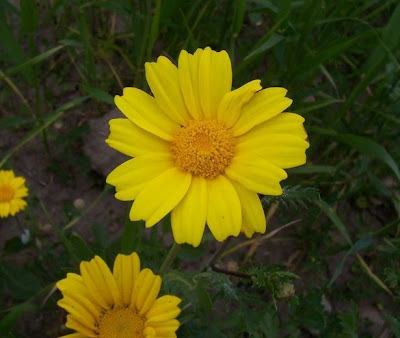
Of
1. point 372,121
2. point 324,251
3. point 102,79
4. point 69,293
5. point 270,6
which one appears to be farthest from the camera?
point 102,79

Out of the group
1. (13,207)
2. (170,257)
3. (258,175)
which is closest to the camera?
(258,175)

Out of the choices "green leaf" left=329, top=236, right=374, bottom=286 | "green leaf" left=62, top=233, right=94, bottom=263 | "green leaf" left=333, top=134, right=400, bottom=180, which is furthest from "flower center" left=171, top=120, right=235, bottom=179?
"green leaf" left=329, top=236, right=374, bottom=286

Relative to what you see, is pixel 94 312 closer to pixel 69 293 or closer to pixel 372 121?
pixel 69 293

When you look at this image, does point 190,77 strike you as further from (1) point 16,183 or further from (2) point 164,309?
(1) point 16,183

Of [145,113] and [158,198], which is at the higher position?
[145,113]

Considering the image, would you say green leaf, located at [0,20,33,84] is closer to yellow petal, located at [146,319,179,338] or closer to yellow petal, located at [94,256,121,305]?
yellow petal, located at [94,256,121,305]

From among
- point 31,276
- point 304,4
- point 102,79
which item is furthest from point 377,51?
point 31,276

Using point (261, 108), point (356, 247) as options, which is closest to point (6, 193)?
point (261, 108)
